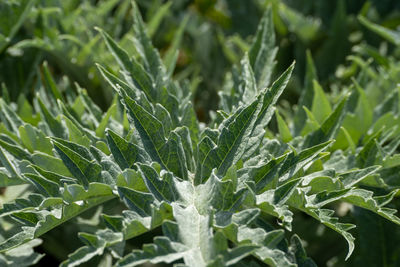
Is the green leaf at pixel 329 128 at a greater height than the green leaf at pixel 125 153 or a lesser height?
lesser

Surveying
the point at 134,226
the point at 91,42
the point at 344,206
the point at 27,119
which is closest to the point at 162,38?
the point at 91,42

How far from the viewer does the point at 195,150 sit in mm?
1006

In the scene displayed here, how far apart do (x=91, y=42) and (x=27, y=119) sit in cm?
27

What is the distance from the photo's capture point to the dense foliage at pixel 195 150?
0.83m

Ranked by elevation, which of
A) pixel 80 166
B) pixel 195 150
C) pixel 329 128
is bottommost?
pixel 329 128

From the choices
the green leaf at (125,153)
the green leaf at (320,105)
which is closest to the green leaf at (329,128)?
the green leaf at (320,105)

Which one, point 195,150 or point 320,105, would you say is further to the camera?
point 320,105

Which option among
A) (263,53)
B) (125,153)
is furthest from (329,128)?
(125,153)

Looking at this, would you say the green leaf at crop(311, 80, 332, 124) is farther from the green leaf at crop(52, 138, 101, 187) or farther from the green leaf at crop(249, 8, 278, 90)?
the green leaf at crop(52, 138, 101, 187)

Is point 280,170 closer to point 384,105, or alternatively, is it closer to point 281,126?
point 281,126

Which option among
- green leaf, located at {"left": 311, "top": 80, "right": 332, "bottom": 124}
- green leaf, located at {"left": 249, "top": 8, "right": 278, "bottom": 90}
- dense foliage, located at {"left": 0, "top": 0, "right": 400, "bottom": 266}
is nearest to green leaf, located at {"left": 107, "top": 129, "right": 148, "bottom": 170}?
dense foliage, located at {"left": 0, "top": 0, "right": 400, "bottom": 266}

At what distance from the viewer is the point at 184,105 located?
1.11m

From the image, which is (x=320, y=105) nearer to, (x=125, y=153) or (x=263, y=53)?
(x=263, y=53)

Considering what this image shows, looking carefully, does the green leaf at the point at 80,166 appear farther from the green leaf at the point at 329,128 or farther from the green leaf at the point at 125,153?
the green leaf at the point at 329,128
